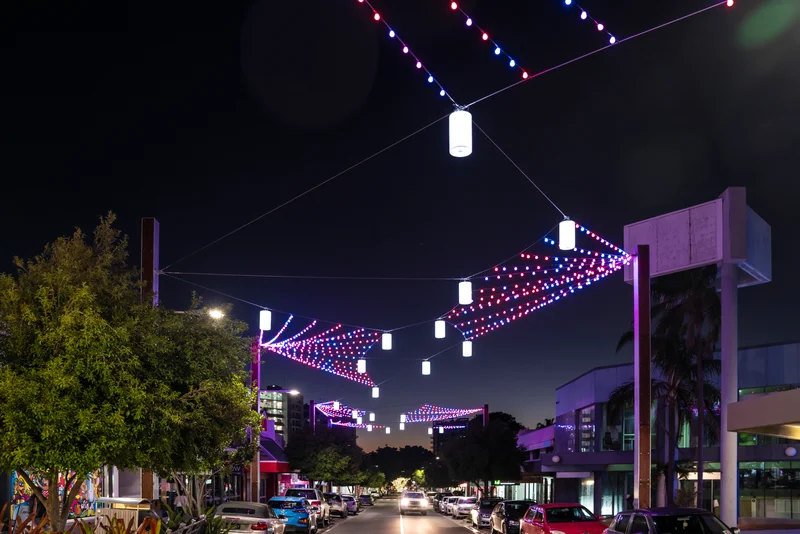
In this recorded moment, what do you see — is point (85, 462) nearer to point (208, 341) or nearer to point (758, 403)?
point (208, 341)

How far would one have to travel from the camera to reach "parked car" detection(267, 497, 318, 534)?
32750 mm

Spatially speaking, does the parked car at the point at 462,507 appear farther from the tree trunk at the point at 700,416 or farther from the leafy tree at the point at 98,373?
the leafy tree at the point at 98,373

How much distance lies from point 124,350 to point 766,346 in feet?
126

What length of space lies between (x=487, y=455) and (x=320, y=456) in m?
14.2

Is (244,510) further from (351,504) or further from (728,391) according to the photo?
(351,504)

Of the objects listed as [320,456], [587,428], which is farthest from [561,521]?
[320,456]

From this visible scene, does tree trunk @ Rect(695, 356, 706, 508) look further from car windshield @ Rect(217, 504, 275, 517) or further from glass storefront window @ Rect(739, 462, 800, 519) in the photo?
car windshield @ Rect(217, 504, 275, 517)

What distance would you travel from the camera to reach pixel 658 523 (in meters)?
16.1

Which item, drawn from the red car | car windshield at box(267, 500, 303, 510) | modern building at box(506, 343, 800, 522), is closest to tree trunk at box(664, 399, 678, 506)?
modern building at box(506, 343, 800, 522)

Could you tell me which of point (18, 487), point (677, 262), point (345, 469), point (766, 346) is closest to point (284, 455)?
point (345, 469)

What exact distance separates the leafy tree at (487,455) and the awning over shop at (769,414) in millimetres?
51425

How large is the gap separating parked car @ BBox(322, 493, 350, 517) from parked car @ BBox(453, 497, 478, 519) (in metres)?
7.25

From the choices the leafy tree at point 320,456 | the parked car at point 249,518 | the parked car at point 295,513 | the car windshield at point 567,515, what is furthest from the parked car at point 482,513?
the leafy tree at point 320,456

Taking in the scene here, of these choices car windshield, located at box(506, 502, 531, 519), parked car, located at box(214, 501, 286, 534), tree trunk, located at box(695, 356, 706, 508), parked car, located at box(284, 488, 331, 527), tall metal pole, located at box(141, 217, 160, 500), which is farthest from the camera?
parked car, located at box(284, 488, 331, 527)
